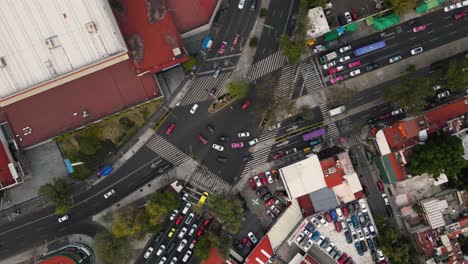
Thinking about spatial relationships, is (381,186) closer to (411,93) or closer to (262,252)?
(411,93)

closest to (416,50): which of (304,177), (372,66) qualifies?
(372,66)

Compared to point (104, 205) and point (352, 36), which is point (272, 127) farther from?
point (104, 205)

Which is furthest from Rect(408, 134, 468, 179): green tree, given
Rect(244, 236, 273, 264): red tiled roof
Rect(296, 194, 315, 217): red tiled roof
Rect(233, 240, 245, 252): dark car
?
Rect(233, 240, 245, 252): dark car

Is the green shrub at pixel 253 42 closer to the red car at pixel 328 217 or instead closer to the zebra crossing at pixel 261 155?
the zebra crossing at pixel 261 155

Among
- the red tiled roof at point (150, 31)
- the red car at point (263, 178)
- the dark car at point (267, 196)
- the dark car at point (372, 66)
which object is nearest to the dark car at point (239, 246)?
the dark car at point (267, 196)

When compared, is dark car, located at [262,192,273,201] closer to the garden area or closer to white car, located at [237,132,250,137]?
white car, located at [237,132,250,137]

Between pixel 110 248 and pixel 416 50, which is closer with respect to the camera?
pixel 110 248
